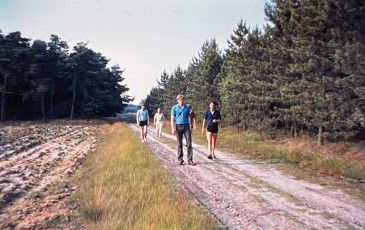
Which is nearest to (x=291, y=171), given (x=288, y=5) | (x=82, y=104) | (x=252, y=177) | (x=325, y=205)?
(x=252, y=177)

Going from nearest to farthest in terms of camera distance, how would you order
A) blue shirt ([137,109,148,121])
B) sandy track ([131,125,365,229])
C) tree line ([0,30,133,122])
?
sandy track ([131,125,365,229]), blue shirt ([137,109,148,121]), tree line ([0,30,133,122])

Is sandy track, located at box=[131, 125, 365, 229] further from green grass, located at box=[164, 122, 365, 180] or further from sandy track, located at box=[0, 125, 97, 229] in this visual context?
sandy track, located at box=[0, 125, 97, 229]

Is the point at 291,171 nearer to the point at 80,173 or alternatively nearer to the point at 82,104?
the point at 80,173

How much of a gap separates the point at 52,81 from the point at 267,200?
67.9 metres

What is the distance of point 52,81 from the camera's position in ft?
228

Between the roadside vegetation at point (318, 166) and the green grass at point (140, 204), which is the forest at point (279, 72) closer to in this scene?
the roadside vegetation at point (318, 166)

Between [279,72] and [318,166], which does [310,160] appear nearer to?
[318,166]

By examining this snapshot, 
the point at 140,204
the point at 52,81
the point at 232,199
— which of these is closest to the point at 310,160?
the point at 232,199

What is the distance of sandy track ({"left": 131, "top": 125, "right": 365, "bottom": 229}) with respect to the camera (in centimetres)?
586

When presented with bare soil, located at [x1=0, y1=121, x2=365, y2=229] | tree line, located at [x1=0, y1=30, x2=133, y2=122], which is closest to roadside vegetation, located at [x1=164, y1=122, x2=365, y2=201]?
bare soil, located at [x1=0, y1=121, x2=365, y2=229]

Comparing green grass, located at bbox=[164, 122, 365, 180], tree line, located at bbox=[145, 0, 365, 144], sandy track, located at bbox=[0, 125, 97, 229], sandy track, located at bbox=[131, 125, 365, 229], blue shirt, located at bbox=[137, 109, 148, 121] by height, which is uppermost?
tree line, located at bbox=[145, 0, 365, 144]

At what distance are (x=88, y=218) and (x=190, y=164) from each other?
5.90m

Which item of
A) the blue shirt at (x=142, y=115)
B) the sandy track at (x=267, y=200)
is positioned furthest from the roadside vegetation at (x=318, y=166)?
the blue shirt at (x=142, y=115)

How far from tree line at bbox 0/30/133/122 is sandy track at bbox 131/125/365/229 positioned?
56924 mm
